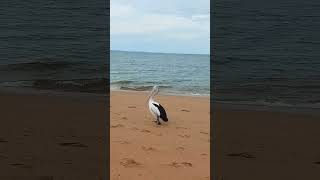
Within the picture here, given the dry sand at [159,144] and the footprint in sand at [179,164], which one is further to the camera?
the footprint in sand at [179,164]

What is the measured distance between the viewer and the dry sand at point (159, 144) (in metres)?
4.81

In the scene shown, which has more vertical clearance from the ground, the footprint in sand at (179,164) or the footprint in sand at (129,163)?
the footprint in sand at (129,163)
